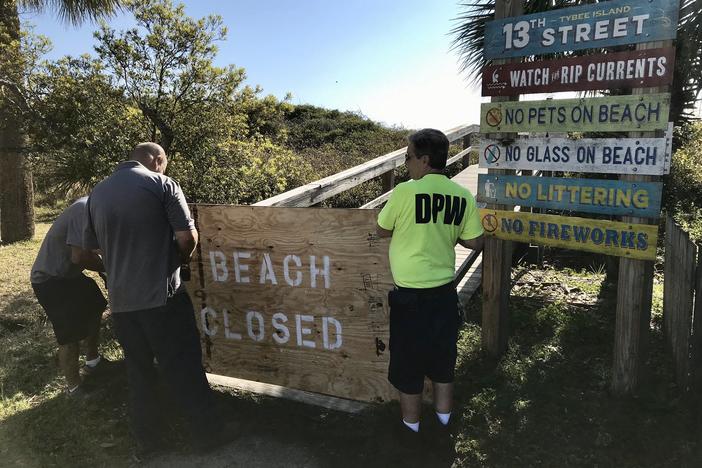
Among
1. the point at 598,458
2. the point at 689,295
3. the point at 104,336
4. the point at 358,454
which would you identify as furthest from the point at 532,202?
the point at 104,336

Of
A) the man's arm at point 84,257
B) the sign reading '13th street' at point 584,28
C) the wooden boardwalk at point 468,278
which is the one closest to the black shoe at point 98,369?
the man's arm at point 84,257

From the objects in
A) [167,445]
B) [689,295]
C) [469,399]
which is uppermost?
[689,295]

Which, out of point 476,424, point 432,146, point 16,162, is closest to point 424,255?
point 432,146

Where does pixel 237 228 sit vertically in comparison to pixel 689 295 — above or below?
above

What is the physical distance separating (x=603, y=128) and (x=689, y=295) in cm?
116

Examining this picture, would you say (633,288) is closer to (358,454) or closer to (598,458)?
(598,458)

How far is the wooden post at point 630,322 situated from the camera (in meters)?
3.28

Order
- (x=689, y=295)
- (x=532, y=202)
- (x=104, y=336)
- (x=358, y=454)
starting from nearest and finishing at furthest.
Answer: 1. (x=358, y=454)
2. (x=689, y=295)
3. (x=532, y=202)
4. (x=104, y=336)

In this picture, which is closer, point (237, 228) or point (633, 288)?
point (633, 288)

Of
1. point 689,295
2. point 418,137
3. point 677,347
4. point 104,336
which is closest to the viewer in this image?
point 418,137

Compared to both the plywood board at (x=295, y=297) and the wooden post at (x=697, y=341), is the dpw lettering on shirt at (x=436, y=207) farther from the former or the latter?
the wooden post at (x=697, y=341)

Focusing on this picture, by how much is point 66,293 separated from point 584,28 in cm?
401

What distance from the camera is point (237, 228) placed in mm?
3586

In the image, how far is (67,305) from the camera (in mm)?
3811
